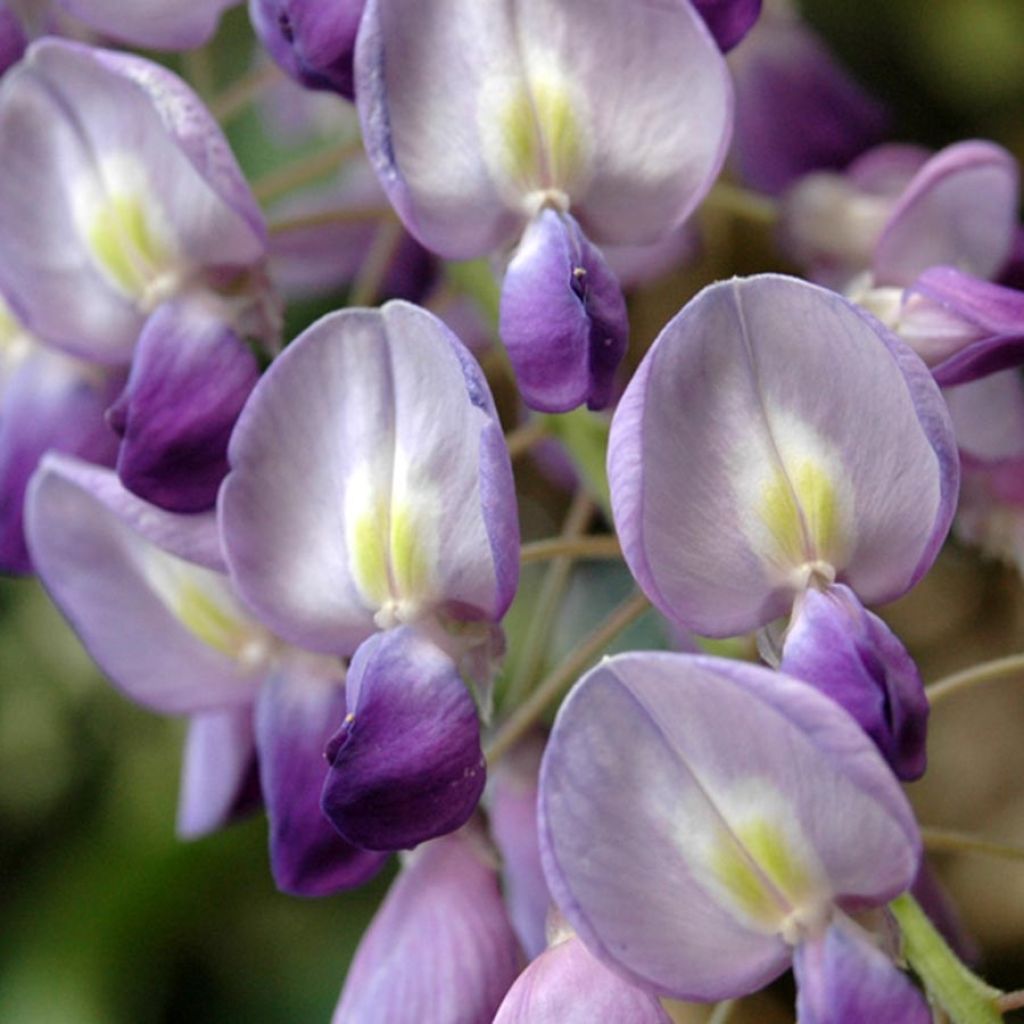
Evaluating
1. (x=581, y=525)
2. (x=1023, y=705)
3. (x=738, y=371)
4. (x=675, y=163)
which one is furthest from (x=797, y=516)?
(x=1023, y=705)

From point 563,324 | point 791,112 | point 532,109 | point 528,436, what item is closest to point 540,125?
point 532,109

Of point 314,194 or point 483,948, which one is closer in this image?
point 483,948

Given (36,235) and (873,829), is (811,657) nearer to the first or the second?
(873,829)

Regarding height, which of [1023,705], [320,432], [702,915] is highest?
[320,432]

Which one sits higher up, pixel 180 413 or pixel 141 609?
pixel 180 413

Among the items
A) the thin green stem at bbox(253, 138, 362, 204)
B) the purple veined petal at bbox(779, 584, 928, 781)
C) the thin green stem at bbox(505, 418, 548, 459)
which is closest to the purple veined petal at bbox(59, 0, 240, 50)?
the thin green stem at bbox(253, 138, 362, 204)

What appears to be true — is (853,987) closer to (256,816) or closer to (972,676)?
(972,676)
